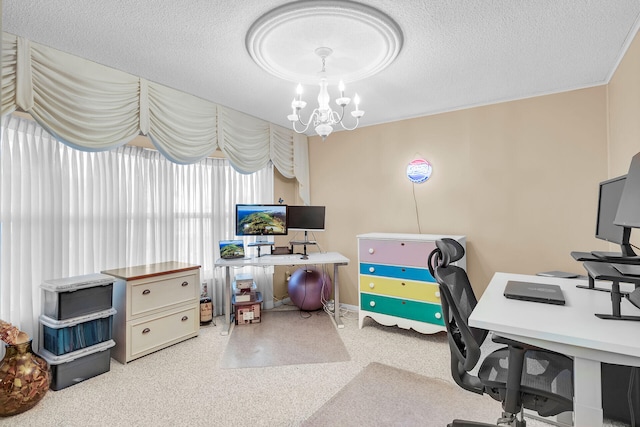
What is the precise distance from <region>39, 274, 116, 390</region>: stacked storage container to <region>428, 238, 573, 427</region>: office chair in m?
2.54

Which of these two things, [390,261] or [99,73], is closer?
[99,73]

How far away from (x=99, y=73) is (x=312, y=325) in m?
3.05

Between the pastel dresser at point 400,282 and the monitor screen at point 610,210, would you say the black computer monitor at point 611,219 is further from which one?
the pastel dresser at point 400,282

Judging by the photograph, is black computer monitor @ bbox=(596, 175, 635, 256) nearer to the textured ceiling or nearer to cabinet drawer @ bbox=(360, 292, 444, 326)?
the textured ceiling

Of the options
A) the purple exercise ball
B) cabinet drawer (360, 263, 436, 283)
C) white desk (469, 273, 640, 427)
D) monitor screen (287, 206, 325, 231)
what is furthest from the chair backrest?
the purple exercise ball

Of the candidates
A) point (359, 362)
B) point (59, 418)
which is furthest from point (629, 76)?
point (59, 418)

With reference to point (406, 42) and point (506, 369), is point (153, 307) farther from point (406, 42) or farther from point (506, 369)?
point (406, 42)

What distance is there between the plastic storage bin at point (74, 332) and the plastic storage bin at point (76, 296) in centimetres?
5

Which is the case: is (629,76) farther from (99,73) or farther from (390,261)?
(99,73)

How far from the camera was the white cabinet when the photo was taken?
9.06ft

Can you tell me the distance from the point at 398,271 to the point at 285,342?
4.36ft

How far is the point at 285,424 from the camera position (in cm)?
201

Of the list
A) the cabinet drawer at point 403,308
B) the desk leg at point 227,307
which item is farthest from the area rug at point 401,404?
the desk leg at point 227,307

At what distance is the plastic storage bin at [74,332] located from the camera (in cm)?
238
